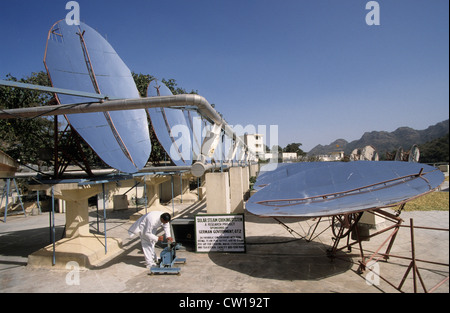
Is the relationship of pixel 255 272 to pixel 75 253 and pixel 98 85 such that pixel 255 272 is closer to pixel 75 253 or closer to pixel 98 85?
pixel 75 253

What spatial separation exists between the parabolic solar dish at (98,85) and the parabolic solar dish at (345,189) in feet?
20.6

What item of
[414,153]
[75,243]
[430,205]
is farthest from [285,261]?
[430,205]

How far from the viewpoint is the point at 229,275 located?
23.7ft

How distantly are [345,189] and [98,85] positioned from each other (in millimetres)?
10214

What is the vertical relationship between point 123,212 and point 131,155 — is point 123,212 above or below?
below

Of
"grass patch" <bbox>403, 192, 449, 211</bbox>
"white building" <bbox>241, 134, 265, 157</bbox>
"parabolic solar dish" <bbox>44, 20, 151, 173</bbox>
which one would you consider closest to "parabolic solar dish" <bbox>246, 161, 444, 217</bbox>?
"parabolic solar dish" <bbox>44, 20, 151, 173</bbox>

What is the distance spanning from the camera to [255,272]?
288 inches

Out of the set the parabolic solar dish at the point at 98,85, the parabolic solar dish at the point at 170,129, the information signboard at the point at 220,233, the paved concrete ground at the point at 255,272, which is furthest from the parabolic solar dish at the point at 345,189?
the parabolic solar dish at the point at 170,129

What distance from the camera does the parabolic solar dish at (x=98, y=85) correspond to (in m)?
8.91
